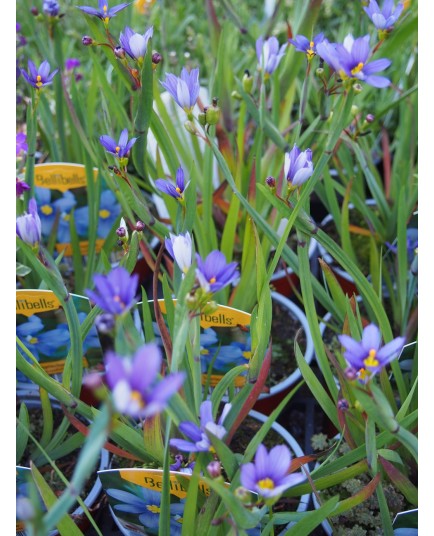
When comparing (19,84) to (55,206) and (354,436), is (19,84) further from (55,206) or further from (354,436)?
(354,436)

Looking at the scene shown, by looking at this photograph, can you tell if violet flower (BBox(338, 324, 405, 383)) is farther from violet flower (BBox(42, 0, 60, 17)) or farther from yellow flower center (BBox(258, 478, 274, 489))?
violet flower (BBox(42, 0, 60, 17))

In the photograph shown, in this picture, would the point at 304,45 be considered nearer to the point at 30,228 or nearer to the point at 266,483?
the point at 30,228

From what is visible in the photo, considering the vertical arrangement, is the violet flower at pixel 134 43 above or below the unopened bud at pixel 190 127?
above

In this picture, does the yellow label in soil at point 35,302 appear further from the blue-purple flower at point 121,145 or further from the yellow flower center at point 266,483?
the yellow flower center at point 266,483

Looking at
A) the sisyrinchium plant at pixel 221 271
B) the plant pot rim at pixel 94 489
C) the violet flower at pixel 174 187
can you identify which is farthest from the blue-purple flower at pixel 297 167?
the plant pot rim at pixel 94 489

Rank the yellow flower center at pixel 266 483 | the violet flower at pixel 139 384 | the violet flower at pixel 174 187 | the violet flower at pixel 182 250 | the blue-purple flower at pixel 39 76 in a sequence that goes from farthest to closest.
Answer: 1. the blue-purple flower at pixel 39 76
2. the violet flower at pixel 174 187
3. the violet flower at pixel 182 250
4. the yellow flower center at pixel 266 483
5. the violet flower at pixel 139 384

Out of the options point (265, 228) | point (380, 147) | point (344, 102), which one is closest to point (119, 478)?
point (265, 228)

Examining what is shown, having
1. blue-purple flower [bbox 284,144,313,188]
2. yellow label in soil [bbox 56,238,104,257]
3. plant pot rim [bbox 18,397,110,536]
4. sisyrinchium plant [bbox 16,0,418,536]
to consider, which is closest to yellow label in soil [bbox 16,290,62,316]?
Result: sisyrinchium plant [bbox 16,0,418,536]
